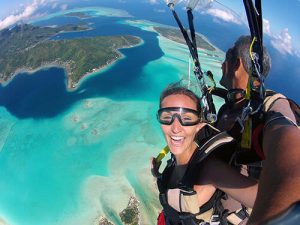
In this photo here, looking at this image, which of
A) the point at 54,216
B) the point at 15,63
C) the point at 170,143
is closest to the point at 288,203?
the point at 170,143

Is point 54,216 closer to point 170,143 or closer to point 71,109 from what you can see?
point 71,109

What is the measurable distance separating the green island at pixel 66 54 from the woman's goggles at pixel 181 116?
85.6 feet

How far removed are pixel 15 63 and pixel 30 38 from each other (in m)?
8.16

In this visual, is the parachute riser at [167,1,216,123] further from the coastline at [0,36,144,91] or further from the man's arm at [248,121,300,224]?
the coastline at [0,36,144,91]

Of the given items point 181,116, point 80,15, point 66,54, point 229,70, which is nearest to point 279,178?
point 181,116

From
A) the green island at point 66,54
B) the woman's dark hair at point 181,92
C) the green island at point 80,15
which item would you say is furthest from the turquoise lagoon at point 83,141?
the green island at point 80,15

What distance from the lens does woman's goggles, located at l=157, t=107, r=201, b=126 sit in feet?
7.20

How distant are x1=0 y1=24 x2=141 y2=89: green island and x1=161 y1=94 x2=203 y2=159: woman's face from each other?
26104mm

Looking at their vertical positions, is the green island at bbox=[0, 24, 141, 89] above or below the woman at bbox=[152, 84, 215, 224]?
below

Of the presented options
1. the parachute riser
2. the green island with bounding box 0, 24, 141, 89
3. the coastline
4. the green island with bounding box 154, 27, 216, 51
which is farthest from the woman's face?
the green island with bounding box 154, 27, 216, 51

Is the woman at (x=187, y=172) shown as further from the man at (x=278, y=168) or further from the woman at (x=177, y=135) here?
the man at (x=278, y=168)

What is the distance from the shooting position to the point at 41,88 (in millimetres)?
28125

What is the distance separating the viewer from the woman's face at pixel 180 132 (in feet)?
7.09

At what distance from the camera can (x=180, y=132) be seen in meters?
2.21
